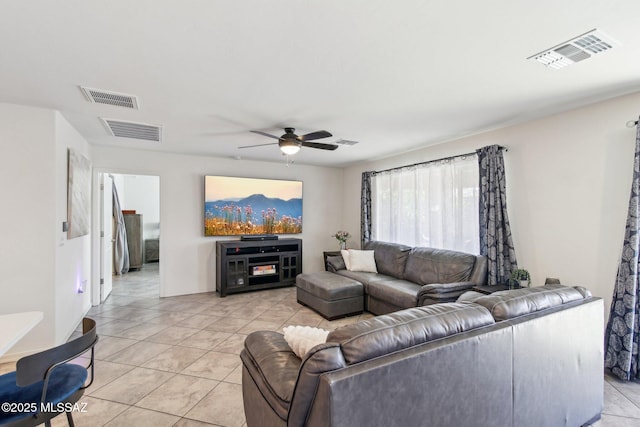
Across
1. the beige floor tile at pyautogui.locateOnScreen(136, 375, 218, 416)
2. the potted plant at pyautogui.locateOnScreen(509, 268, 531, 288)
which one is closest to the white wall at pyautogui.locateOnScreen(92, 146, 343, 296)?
the beige floor tile at pyautogui.locateOnScreen(136, 375, 218, 416)

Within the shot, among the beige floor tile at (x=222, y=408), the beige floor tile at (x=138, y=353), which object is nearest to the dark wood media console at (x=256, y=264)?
the beige floor tile at (x=138, y=353)

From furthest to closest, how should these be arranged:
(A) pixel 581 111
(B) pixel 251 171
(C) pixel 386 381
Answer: (B) pixel 251 171 → (A) pixel 581 111 → (C) pixel 386 381

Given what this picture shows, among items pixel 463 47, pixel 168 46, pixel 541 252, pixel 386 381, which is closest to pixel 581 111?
pixel 541 252

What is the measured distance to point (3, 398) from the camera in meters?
1.33

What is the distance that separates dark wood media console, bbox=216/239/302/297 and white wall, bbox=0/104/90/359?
2.17 metres

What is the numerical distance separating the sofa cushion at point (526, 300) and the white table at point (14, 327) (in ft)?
7.73

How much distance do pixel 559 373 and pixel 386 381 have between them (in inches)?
50.4

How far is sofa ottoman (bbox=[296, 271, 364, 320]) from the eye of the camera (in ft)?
12.2

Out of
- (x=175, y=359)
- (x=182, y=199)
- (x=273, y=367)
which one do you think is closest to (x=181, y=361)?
(x=175, y=359)

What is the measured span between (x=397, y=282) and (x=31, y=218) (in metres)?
4.08

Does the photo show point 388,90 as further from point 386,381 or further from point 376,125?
point 386,381

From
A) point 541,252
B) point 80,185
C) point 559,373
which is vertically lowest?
point 559,373

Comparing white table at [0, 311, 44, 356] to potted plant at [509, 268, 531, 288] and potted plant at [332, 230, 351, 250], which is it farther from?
potted plant at [332, 230, 351, 250]

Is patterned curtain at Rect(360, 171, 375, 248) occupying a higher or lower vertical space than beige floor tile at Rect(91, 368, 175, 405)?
higher
